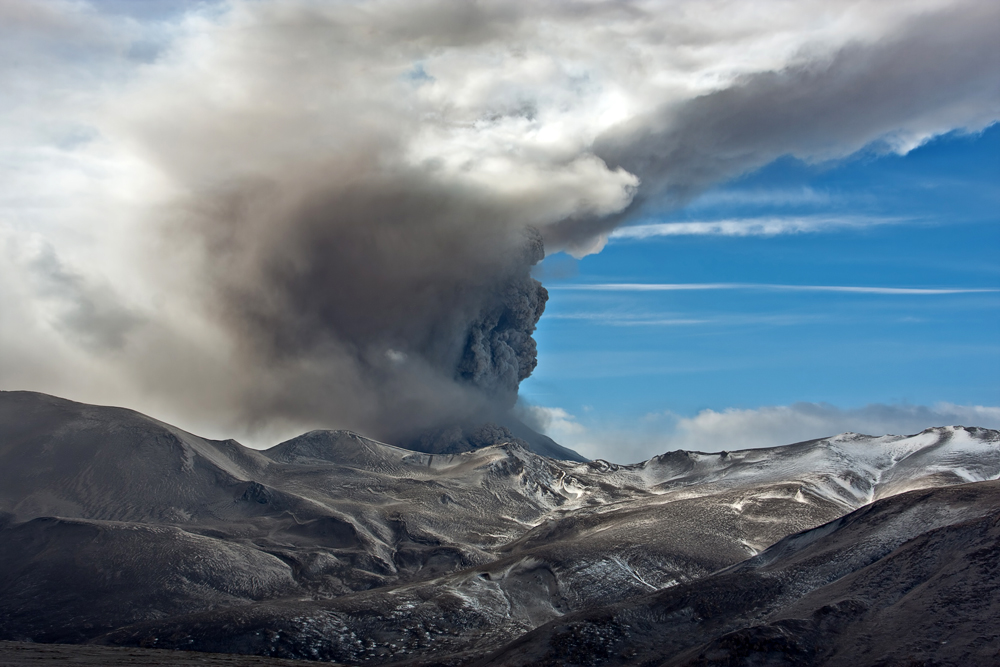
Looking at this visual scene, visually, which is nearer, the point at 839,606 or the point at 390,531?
the point at 839,606

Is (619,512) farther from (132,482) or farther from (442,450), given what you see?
(442,450)

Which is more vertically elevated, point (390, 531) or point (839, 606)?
point (390, 531)

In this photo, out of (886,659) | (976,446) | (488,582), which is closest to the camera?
(886,659)

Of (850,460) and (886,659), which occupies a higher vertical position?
(850,460)

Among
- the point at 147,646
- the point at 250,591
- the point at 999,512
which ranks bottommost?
the point at 147,646

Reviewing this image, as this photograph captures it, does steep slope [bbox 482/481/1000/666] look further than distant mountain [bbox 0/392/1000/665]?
No

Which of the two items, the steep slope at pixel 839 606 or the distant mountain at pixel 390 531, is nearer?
the steep slope at pixel 839 606

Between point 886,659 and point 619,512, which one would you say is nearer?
point 886,659

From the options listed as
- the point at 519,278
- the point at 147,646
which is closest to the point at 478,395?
the point at 519,278
